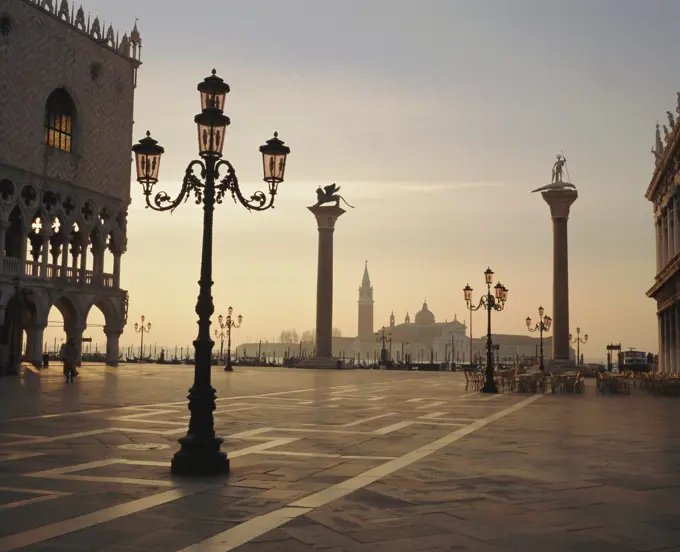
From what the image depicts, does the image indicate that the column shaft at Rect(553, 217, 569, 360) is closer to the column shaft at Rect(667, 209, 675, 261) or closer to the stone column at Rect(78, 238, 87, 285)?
the column shaft at Rect(667, 209, 675, 261)

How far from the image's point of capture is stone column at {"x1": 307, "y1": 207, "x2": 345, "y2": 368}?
5706 cm

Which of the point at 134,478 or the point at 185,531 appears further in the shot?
the point at 134,478

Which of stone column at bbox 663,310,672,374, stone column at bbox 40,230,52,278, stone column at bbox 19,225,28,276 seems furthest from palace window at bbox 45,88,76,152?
stone column at bbox 663,310,672,374

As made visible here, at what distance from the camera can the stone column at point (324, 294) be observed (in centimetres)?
5706

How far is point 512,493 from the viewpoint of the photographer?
7.21 m

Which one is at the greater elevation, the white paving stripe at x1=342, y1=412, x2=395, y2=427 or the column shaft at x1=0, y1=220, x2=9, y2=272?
the column shaft at x1=0, y1=220, x2=9, y2=272

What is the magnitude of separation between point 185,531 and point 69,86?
138 ft

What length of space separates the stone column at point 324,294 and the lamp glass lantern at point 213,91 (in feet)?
157

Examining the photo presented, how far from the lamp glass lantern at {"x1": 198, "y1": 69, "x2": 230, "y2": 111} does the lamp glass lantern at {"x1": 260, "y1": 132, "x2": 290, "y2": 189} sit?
0.78 metres

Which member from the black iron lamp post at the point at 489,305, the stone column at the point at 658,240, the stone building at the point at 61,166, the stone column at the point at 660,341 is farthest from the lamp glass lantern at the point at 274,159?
the stone column at the point at 658,240

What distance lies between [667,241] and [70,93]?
111 ft

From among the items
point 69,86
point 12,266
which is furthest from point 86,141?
point 12,266

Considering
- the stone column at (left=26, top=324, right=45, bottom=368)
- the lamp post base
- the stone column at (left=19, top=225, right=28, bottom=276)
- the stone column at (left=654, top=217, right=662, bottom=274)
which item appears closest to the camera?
the lamp post base

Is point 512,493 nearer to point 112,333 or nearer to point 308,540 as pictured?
point 308,540
